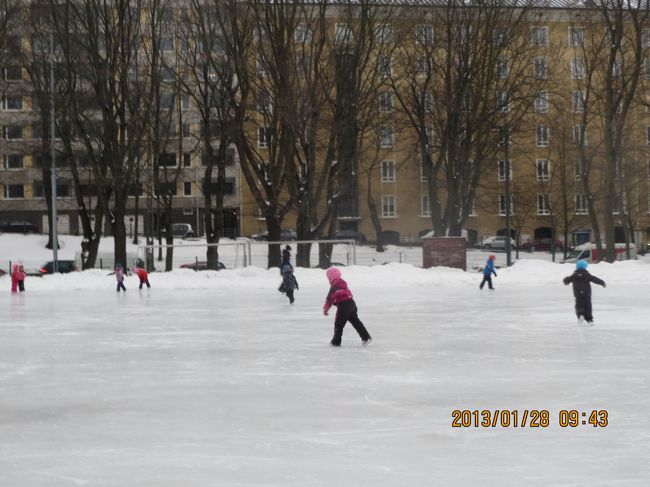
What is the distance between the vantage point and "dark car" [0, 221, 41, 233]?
6744cm

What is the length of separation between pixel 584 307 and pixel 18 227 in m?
56.8

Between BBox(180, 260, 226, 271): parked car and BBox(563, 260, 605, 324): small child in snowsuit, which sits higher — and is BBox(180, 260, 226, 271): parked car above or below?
below

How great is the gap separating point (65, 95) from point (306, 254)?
11.5 m

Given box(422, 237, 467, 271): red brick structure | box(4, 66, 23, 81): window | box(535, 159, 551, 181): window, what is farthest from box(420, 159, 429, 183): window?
box(4, 66, 23, 81): window

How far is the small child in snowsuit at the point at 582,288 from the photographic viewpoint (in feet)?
58.8

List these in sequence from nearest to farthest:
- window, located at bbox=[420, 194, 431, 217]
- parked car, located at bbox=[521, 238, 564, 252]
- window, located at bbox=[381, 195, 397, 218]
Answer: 1. parked car, located at bbox=[521, 238, 564, 252]
2. window, located at bbox=[420, 194, 431, 217]
3. window, located at bbox=[381, 195, 397, 218]

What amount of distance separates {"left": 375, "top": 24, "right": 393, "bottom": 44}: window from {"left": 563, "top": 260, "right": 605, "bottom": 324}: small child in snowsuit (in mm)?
24005

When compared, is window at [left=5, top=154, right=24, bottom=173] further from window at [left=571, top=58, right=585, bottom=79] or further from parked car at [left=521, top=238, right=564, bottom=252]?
window at [left=571, top=58, right=585, bottom=79]

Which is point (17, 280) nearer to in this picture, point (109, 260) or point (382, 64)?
point (109, 260)

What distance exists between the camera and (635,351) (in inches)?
559

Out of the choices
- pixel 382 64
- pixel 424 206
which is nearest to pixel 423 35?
pixel 382 64

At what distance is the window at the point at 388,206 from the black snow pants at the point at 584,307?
57.8 metres

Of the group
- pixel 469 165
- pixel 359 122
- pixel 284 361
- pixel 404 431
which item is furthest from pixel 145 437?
pixel 469 165

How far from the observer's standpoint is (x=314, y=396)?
10.6m
